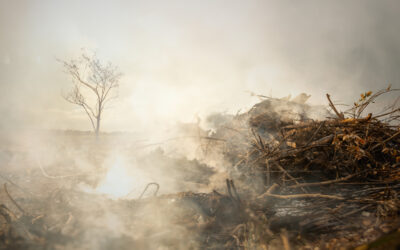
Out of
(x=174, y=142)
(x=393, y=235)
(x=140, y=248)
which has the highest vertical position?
(x=174, y=142)

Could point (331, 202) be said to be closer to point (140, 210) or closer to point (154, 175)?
point (140, 210)

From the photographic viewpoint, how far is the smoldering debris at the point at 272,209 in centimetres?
188

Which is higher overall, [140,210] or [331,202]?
[331,202]

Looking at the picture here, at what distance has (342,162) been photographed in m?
2.48

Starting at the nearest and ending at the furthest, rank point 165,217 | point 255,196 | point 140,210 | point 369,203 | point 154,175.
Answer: point 369,203
point 255,196
point 165,217
point 140,210
point 154,175

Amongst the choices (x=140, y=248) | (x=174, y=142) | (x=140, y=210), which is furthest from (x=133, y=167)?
(x=140, y=248)

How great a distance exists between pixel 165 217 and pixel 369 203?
2.66m

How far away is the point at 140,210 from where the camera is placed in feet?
8.84

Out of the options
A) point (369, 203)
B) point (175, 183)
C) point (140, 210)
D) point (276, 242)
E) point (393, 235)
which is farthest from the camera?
point (175, 183)

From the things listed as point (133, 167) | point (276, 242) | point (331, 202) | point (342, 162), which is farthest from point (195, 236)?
point (133, 167)

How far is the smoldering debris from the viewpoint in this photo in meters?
1.88

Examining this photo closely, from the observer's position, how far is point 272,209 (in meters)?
2.19

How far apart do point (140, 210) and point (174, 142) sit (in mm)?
2577

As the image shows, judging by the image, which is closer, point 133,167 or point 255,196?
point 255,196
